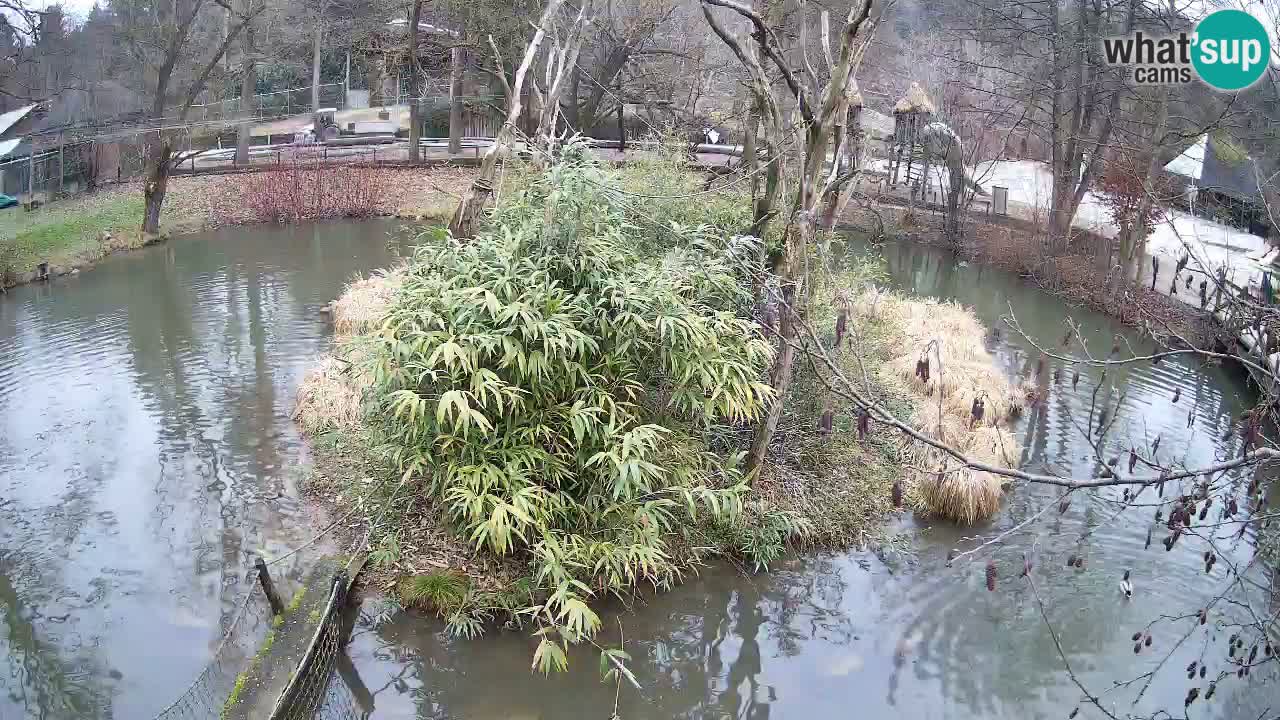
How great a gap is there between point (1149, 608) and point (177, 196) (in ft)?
56.0

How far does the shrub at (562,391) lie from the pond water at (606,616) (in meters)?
0.59

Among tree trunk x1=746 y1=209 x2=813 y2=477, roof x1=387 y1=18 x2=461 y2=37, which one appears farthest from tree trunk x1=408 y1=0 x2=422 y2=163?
tree trunk x1=746 y1=209 x2=813 y2=477

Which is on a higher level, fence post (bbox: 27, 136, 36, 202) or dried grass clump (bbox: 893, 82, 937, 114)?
dried grass clump (bbox: 893, 82, 937, 114)

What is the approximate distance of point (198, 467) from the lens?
8172 millimetres

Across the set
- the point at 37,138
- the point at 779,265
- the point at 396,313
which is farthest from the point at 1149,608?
the point at 37,138

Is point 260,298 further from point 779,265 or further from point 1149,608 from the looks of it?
point 1149,608

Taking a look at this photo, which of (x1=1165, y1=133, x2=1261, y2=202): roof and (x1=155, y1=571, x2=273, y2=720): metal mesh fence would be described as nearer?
(x1=155, y1=571, x2=273, y2=720): metal mesh fence

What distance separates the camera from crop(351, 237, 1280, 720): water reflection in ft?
18.5

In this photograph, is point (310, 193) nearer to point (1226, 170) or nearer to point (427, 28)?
point (427, 28)

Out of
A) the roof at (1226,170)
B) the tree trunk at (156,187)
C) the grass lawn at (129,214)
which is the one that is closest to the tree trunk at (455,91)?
the grass lawn at (129,214)

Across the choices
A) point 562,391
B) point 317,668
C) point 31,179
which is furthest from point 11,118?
point 317,668

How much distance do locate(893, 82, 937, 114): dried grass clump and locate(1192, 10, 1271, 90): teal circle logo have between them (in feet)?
19.2

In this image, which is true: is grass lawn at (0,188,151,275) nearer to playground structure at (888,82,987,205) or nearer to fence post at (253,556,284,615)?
fence post at (253,556,284,615)

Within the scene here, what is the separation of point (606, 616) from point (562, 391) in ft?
4.79
